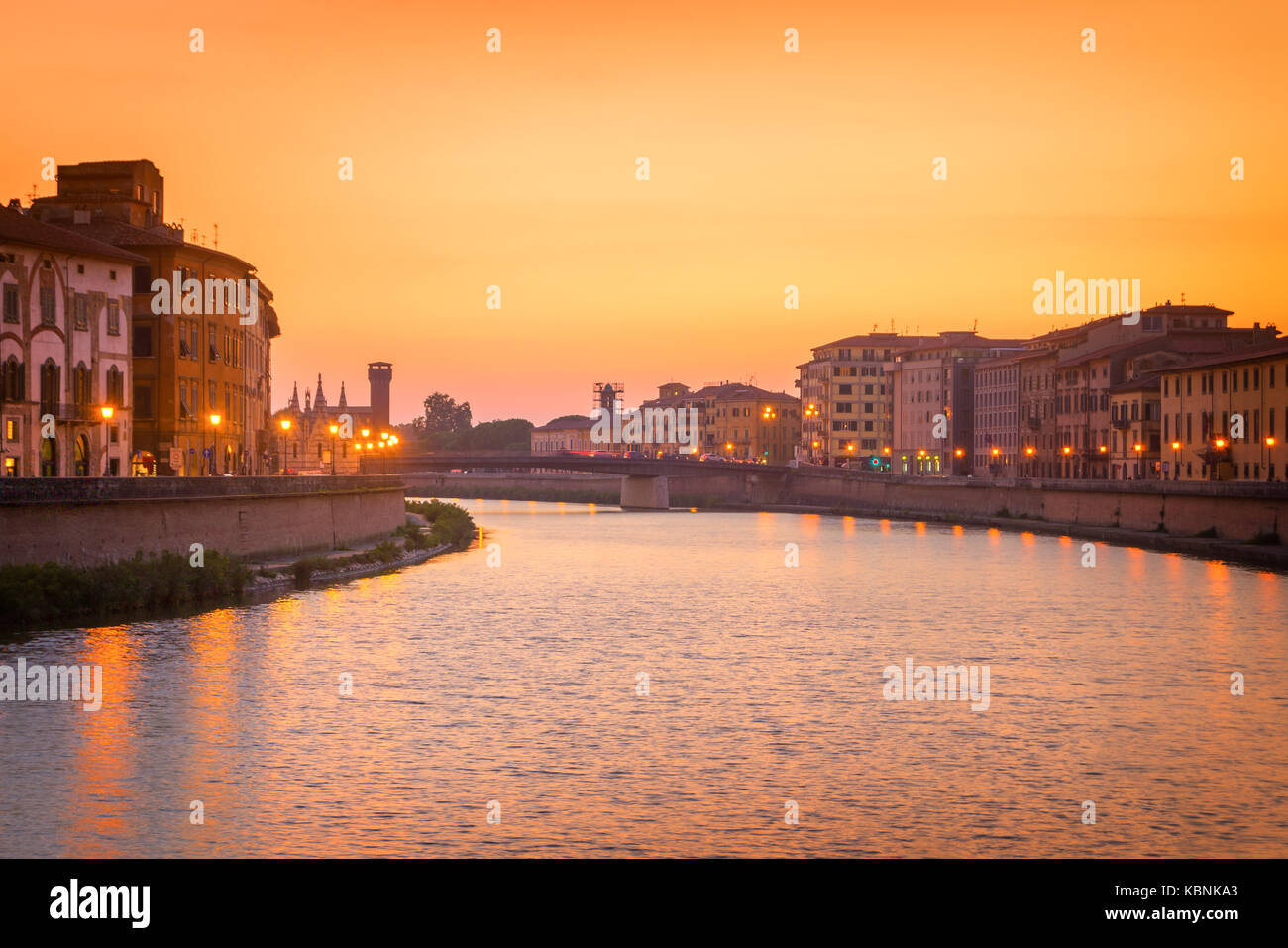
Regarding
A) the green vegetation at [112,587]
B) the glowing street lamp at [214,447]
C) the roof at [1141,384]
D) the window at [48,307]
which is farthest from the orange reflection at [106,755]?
the roof at [1141,384]

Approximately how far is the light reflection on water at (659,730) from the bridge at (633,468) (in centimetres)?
8335

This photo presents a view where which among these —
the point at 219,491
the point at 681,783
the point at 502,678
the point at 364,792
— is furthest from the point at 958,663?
the point at 219,491

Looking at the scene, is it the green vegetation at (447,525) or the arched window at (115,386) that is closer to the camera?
the arched window at (115,386)

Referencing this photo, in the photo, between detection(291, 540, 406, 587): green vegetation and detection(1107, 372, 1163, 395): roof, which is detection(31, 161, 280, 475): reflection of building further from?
detection(1107, 372, 1163, 395): roof

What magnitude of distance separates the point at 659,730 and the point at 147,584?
2313 centimetres

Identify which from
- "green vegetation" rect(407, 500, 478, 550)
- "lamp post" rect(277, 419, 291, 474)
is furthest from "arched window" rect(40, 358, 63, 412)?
"lamp post" rect(277, 419, 291, 474)

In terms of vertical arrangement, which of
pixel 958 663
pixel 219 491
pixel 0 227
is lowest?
pixel 958 663

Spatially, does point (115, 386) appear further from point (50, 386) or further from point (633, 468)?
point (633, 468)

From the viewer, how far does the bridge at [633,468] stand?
5507 inches

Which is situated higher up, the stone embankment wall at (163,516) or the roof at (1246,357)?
the roof at (1246,357)

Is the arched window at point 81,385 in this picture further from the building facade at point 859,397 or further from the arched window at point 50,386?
the building facade at point 859,397
